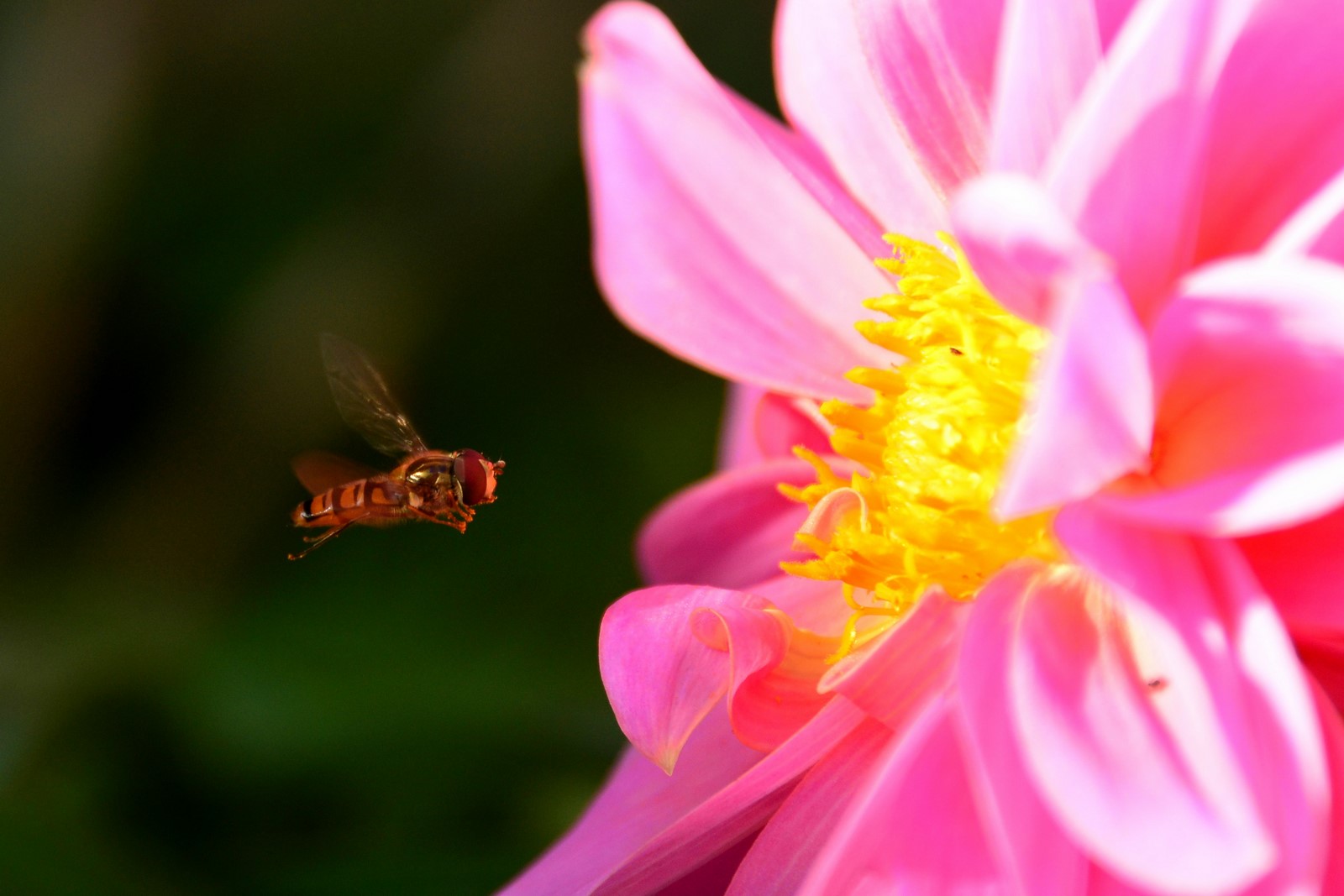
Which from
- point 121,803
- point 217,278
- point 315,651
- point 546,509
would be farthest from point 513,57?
point 121,803

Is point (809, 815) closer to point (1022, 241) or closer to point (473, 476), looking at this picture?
point (1022, 241)

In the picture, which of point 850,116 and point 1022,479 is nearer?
point 1022,479

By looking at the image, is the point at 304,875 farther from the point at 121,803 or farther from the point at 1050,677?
the point at 1050,677

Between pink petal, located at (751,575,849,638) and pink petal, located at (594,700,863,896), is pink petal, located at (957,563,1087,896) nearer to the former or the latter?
pink petal, located at (594,700,863,896)

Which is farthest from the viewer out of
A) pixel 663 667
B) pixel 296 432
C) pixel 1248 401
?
pixel 296 432

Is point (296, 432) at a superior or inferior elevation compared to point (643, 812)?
superior

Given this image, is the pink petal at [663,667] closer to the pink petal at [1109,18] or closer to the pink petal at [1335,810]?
the pink petal at [1335,810]

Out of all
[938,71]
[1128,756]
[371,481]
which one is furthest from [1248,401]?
[371,481]

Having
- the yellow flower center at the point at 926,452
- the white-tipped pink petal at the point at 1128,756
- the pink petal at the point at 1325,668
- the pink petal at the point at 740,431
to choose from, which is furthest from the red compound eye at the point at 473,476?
the pink petal at the point at 1325,668
